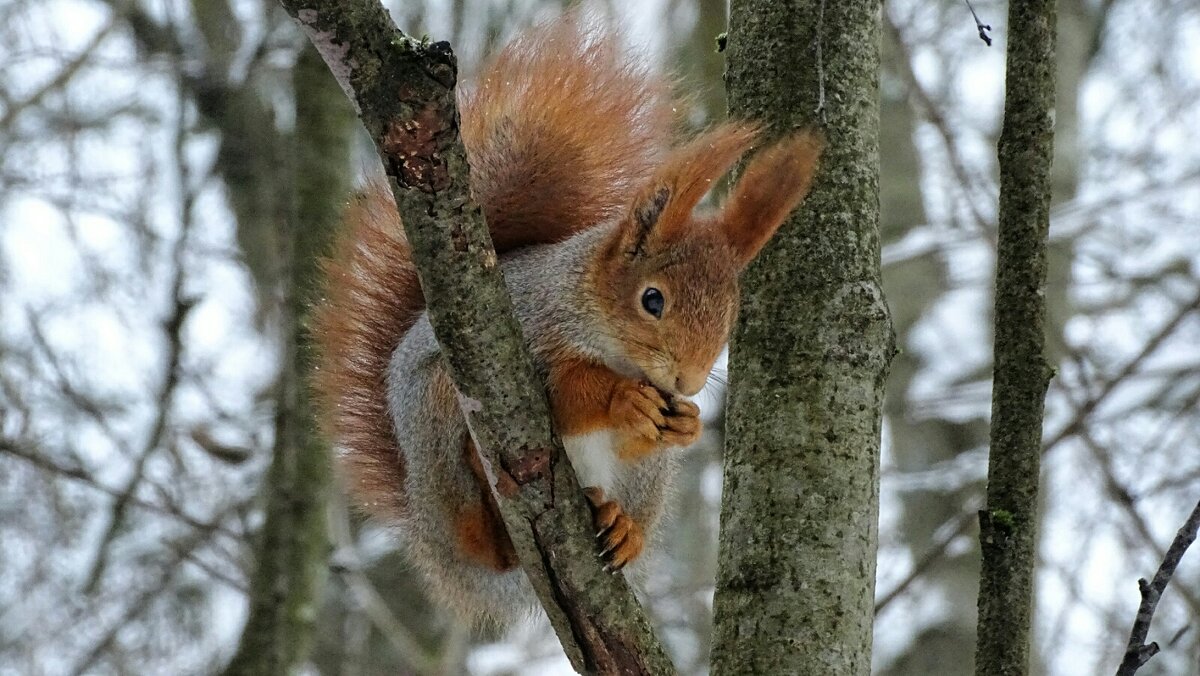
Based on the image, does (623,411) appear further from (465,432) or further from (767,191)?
(767,191)

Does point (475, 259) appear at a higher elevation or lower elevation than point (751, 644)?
higher

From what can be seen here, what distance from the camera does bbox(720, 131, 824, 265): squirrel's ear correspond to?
4.62 ft

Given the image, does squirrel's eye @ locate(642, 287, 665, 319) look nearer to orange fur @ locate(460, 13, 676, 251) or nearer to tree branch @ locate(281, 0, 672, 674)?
orange fur @ locate(460, 13, 676, 251)

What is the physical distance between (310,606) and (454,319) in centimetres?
141

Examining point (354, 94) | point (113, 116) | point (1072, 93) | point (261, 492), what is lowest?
point (354, 94)

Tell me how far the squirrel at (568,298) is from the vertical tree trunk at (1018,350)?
0.24 metres

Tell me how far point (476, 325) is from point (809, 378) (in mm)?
355

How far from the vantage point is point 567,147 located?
195 cm

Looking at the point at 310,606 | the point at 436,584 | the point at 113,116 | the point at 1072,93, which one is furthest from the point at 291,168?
the point at 1072,93

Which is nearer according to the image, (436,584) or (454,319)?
(454,319)

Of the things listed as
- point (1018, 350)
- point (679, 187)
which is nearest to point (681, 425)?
point (679, 187)

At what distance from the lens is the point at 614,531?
1.48 meters

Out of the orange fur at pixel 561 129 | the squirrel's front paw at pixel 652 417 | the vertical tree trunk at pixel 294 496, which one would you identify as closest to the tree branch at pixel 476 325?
the squirrel's front paw at pixel 652 417

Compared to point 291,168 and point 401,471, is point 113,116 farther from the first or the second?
point 401,471
